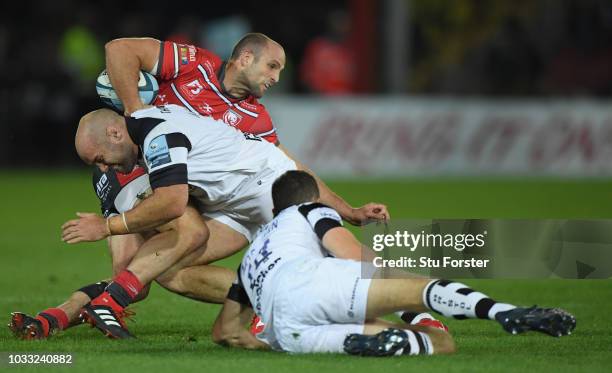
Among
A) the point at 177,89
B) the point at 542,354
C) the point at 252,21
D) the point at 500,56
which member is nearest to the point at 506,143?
the point at 500,56

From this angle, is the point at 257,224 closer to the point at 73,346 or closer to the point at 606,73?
the point at 73,346

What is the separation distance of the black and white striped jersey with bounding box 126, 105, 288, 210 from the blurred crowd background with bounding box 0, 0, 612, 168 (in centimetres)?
1438

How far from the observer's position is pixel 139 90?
338 inches

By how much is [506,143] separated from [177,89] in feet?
42.0

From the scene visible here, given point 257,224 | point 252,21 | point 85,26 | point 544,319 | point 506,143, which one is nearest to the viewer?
point 544,319

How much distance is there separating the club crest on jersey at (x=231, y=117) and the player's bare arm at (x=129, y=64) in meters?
0.58

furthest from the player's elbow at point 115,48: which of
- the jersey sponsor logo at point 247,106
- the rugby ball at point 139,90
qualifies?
the jersey sponsor logo at point 247,106

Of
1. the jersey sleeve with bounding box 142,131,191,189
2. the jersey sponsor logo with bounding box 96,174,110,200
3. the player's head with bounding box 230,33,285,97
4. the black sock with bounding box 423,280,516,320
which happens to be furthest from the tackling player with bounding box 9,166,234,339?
the black sock with bounding box 423,280,516,320

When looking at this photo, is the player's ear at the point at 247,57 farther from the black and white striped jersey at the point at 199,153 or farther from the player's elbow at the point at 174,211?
the player's elbow at the point at 174,211

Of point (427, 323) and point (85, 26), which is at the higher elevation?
point (85, 26)

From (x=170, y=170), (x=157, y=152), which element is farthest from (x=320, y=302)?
(x=157, y=152)

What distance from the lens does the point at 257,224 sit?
8.58 meters

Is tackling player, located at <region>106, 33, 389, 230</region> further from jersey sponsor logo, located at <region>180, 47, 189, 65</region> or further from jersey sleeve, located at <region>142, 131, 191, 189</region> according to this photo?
jersey sleeve, located at <region>142, 131, 191, 189</region>

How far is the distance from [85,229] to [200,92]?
5.87 ft
